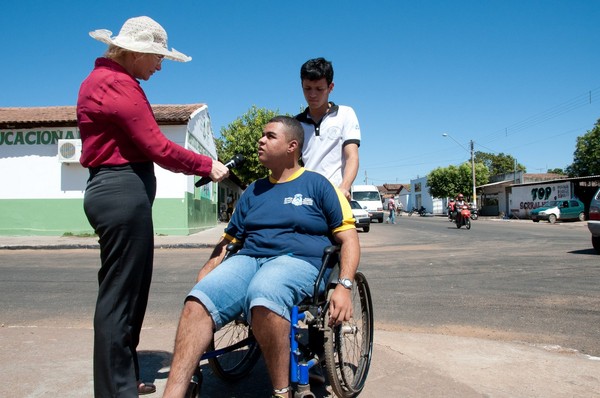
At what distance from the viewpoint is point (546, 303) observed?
18.1 feet

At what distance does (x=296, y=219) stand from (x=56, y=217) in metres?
16.6

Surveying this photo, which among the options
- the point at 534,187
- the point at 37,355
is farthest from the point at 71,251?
the point at 534,187

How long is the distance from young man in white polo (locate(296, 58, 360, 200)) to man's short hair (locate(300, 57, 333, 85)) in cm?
1

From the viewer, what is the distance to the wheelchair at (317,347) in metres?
2.27

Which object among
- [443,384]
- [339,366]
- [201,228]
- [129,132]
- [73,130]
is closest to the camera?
[129,132]

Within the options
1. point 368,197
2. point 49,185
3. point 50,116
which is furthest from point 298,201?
point 368,197

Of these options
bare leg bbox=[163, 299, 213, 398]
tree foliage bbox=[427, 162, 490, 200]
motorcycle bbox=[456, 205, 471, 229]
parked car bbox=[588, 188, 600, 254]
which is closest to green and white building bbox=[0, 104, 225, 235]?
parked car bbox=[588, 188, 600, 254]

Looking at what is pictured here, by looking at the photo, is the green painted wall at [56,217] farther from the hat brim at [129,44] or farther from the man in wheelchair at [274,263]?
the hat brim at [129,44]

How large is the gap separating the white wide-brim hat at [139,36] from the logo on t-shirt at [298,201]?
39.8 inches

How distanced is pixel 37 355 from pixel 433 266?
6.71 metres

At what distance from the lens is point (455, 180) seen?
2343 inches

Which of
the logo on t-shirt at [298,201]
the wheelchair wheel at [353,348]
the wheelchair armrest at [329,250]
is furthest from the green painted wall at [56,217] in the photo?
the wheelchair armrest at [329,250]

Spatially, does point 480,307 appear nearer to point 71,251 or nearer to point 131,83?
point 131,83

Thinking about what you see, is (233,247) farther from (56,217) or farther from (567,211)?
(567,211)
